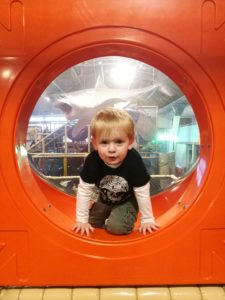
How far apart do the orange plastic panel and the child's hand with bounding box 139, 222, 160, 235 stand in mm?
62

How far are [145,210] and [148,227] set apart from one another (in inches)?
2.1

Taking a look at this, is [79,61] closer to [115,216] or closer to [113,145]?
[113,145]

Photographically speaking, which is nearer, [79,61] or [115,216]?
[79,61]

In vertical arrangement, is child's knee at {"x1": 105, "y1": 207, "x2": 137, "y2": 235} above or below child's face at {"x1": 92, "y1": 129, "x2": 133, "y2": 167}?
below

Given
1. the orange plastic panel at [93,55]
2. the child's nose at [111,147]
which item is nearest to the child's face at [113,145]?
the child's nose at [111,147]

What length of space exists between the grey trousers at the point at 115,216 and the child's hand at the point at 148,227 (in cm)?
5

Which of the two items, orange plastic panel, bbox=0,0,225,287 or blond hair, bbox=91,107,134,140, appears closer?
orange plastic panel, bbox=0,0,225,287

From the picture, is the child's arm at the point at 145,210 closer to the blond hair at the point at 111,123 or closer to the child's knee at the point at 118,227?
the child's knee at the point at 118,227

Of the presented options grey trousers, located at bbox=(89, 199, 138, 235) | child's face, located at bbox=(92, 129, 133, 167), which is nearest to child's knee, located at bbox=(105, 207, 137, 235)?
grey trousers, located at bbox=(89, 199, 138, 235)

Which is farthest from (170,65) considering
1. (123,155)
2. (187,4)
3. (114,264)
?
(114,264)

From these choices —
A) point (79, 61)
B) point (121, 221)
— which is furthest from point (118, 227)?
point (79, 61)

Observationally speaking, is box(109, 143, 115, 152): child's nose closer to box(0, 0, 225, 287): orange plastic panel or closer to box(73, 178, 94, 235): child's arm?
box(73, 178, 94, 235): child's arm

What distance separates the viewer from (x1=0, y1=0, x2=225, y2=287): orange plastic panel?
2.33 ft

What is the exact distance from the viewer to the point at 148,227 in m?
0.83
